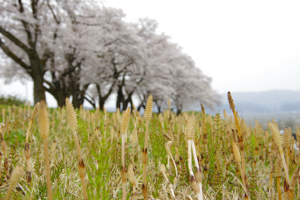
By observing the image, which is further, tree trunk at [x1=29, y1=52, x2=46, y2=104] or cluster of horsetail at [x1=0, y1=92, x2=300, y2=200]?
tree trunk at [x1=29, y1=52, x2=46, y2=104]

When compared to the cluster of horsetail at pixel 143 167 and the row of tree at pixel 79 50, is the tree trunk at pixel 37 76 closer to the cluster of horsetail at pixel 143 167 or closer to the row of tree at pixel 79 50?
the row of tree at pixel 79 50

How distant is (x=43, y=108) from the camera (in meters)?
0.59

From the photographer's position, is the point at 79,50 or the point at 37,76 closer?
the point at 37,76

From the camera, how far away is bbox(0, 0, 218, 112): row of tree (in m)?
16.8

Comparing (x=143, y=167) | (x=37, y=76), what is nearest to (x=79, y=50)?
(x=37, y=76)

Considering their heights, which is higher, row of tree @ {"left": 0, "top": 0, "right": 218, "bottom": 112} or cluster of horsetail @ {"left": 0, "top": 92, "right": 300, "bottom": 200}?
row of tree @ {"left": 0, "top": 0, "right": 218, "bottom": 112}

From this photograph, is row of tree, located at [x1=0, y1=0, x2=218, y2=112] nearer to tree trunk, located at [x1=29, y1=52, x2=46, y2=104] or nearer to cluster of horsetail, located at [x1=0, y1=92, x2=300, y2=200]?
tree trunk, located at [x1=29, y1=52, x2=46, y2=104]

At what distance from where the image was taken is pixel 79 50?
20.3 meters

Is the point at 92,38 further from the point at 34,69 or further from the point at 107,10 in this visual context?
the point at 34,69

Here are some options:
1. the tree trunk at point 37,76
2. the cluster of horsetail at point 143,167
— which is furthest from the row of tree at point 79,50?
the cluster of horsetail at point 143,167

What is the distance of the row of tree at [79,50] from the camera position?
16.8 meters

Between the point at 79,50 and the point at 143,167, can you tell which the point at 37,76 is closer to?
the point at 79,50

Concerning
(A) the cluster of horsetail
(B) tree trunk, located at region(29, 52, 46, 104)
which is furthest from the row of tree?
(A) the cluster of horsetail

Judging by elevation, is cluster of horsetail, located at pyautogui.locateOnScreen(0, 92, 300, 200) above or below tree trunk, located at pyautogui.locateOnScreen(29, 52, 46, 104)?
below
